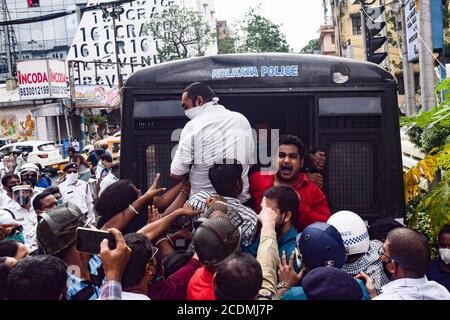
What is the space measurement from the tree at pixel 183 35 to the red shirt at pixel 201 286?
49.9 meters

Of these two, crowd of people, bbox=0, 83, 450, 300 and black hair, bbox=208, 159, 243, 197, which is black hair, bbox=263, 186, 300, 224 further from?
black hair, bbox=208, 159, 243, 197

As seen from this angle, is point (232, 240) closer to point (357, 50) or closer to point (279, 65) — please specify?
point (279, 65)

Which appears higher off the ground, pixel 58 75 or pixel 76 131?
pixel 58 75

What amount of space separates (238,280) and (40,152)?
2552 centimetres

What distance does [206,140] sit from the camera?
4.52 metres

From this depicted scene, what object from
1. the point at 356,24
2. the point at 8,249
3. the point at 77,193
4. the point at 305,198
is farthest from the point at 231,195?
the point at 356,24

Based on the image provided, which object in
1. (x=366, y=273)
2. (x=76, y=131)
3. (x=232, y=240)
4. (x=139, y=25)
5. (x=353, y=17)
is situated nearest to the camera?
(x=232, y=240)

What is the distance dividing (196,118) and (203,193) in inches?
27.0

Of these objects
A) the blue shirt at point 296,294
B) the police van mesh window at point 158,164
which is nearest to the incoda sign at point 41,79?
the police van mesh window at point 158,164

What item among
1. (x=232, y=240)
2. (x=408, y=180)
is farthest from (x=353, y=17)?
(x=232, y=240)

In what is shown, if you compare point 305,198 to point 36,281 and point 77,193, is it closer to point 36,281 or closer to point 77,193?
point 36,281

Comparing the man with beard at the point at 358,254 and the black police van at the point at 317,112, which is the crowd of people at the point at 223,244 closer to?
the man with beard at the point at 358,254

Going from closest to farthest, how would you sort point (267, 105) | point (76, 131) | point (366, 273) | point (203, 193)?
point (366, 273) → point (203, 193) → point (267, 105) → point (76, 131)

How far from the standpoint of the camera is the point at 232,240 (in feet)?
10.3
